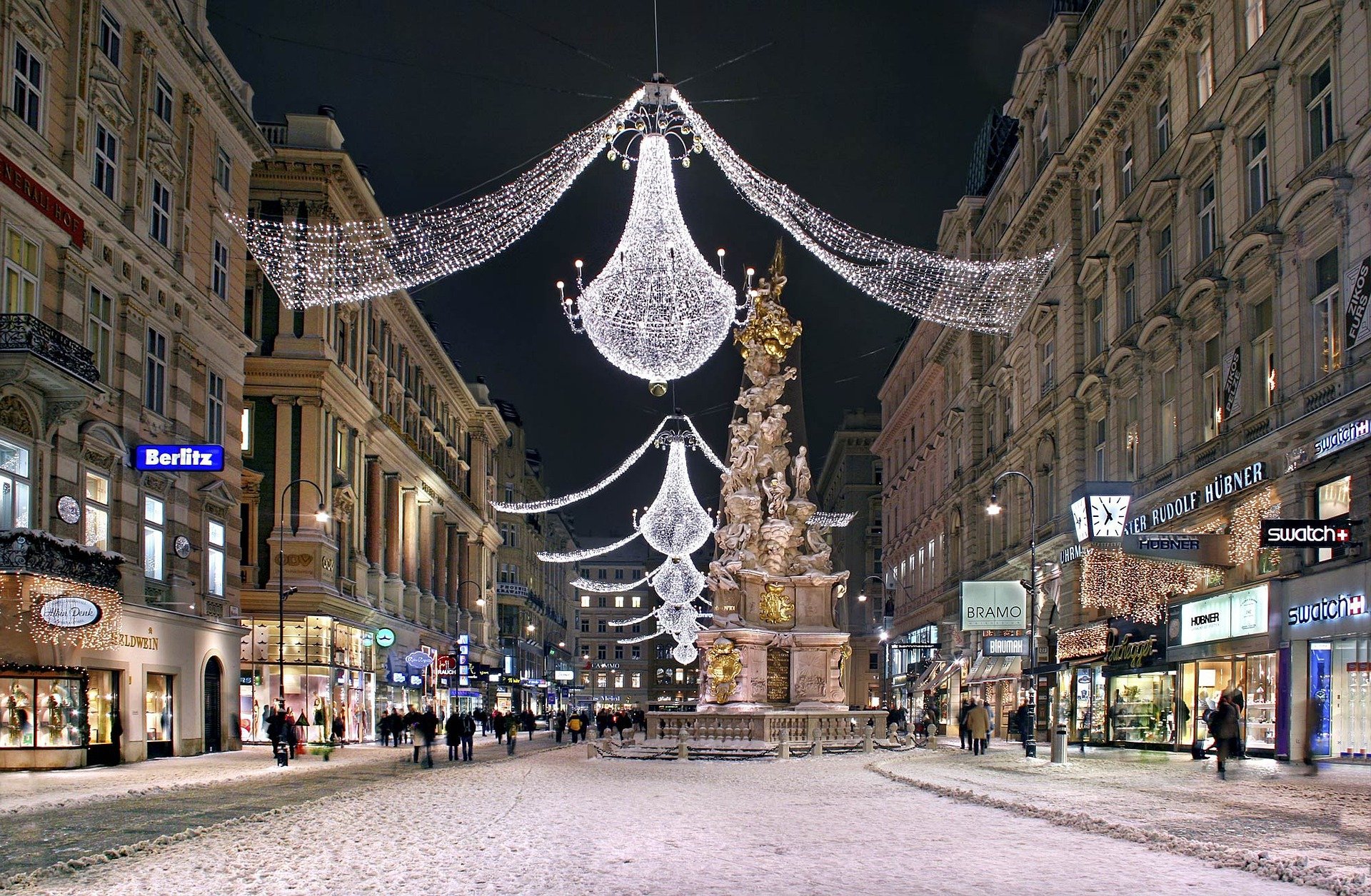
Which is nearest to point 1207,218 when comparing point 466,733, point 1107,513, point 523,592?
point 1107,513

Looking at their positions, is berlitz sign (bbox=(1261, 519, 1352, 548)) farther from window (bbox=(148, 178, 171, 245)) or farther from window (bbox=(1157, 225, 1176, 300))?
window (bbox=(148, 178, 171, 245))

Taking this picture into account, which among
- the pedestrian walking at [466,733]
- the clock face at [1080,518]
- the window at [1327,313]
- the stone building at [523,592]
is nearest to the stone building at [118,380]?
the pedestrian walking at [466,733]

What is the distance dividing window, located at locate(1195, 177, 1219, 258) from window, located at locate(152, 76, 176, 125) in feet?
89.5

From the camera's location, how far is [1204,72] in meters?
37.4

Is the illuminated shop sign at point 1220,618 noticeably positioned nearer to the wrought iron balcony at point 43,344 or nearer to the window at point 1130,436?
the window at point 1130,436

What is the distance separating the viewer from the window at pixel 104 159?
1355 inches

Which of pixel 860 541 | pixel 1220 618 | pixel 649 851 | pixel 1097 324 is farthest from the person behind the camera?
pixel 860 541

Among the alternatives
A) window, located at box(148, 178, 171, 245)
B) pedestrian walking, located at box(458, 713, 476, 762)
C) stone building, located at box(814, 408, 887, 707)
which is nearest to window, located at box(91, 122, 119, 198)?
window, located at box(148, 178, 171, 245)

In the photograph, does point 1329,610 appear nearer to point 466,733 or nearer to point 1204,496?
point 1204,496

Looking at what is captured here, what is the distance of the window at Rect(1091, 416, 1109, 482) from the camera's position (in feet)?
152

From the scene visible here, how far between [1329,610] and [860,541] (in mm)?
91602

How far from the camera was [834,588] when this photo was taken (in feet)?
151

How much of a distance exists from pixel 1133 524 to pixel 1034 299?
1647cm

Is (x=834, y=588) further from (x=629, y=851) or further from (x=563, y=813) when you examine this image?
(x=629, y=851)
